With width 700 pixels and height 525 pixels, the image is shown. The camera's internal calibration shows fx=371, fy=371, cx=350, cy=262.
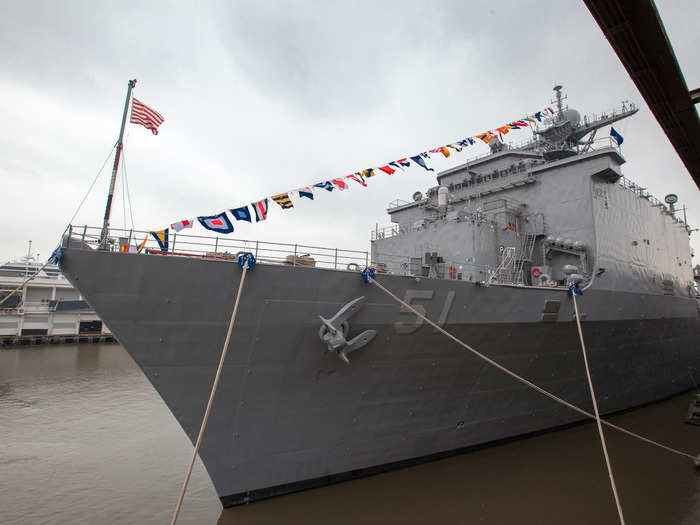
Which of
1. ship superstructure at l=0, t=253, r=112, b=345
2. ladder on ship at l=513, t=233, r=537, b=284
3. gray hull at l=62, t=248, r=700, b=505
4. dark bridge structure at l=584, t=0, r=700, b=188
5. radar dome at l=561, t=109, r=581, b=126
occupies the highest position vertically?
radar dome at l=561, t=109, r=581, b=126

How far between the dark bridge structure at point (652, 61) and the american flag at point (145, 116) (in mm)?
5910

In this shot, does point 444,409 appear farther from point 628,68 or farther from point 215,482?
point 628,68

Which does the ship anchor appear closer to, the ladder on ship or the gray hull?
the gray hull

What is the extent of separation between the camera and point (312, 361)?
18.8 ft

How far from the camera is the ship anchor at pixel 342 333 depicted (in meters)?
5.48

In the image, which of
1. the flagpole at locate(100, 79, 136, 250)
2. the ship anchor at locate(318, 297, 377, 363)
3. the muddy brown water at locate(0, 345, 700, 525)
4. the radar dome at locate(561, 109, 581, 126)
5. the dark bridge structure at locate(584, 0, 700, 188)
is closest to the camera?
the dark bridge structure at locate(584, 0, 700, 188)

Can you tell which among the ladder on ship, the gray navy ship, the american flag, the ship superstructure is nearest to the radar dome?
the gray navy ship

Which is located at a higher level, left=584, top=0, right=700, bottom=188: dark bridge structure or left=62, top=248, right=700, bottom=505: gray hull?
left=584, top=0, right=700, bottom=188: dark bridge structure

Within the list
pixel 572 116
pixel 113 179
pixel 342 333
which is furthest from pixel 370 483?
pixel 572 116

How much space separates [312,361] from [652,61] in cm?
541

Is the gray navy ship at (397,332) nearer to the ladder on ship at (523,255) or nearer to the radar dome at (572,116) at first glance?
the ladder on ship at (523,255)

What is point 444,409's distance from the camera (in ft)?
23.4

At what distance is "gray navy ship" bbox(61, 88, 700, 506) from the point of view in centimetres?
510

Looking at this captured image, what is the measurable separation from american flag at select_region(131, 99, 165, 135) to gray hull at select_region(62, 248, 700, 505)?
240 centimetres
